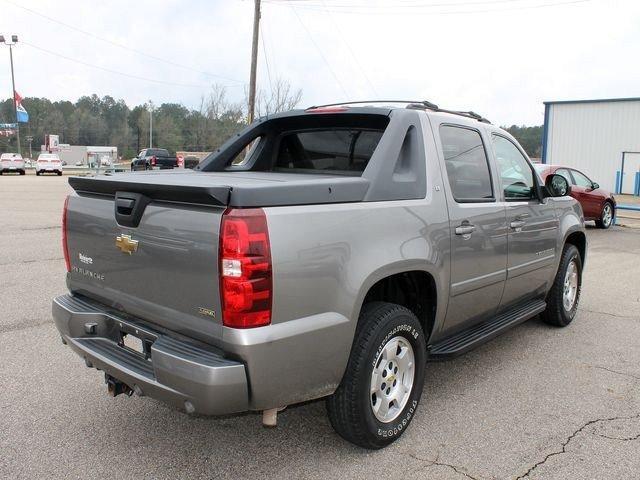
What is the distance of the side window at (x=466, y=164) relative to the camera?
3.72m

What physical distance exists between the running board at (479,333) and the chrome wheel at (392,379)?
35 cm

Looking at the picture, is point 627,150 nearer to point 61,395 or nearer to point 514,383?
point 514,383

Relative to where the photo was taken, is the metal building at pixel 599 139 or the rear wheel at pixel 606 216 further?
the metal building at pixel 599 139

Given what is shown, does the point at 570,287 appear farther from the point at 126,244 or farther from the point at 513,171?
the point at 126,244

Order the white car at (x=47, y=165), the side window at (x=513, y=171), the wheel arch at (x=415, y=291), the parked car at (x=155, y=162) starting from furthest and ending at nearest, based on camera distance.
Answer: the white car at (x=47, y=165), the parked car at (x=155, y=162), the side window at (x=513, y=171), the wheel arch at (x=415, y=291)

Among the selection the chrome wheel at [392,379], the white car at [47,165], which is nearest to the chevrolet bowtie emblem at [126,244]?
the chrome wheel at [392,379]

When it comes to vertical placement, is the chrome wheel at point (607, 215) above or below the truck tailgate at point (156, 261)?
below

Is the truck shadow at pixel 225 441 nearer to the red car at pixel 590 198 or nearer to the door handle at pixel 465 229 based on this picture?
the door handle at pixel 465 229

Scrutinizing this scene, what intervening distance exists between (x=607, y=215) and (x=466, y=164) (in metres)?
12.7

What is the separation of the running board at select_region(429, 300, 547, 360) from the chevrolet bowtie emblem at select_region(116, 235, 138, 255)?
6.38 feet

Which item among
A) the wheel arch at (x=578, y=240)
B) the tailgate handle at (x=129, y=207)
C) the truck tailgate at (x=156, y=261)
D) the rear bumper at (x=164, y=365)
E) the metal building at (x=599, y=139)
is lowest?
the rear bumper at (x=164, y=365)

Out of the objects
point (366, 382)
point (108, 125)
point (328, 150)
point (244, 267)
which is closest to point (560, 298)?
point (328, 150)

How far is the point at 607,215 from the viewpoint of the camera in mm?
14711

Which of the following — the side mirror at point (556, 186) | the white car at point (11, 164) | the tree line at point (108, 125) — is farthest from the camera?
the tree line at point (108, 125)
